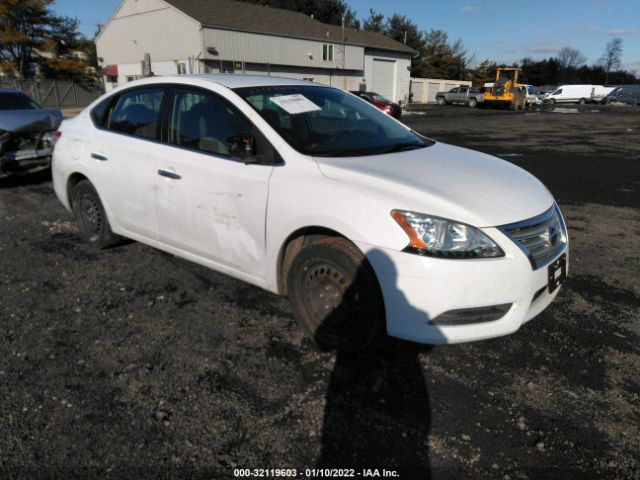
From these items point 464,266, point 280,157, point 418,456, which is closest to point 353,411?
point 418,456

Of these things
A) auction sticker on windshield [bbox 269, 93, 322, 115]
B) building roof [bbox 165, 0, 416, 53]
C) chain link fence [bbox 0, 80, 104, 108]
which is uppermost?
building roof [bbox 165, 0, 416, 53]

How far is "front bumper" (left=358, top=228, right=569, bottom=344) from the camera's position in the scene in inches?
102

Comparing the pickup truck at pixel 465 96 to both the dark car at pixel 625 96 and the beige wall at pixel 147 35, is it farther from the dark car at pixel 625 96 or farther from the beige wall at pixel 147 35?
the beige wall at pixel 147 35

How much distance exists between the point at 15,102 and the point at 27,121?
1.38 m

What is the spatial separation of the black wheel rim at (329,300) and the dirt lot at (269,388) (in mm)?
186

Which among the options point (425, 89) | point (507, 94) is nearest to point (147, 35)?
point (507, 94)

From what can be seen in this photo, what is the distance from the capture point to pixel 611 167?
1020 cm

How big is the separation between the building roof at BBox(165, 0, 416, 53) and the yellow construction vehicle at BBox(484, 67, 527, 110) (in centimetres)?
1154

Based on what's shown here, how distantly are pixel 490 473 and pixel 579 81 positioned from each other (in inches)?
3869

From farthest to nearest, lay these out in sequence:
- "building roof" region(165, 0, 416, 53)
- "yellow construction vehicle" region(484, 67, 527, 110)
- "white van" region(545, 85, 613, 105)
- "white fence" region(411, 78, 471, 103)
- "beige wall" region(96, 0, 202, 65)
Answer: "white van" region(545, 85, 613, 105)
"white fence" region(411, 78, 471, 103)
"yellow construction vehicle" region(484, 67, 527, 110)
"building roof" region(165, 0, 416, 53)
"beige wall" region(96, 0, 202, 65)

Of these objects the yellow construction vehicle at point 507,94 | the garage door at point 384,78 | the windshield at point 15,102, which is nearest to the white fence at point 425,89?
the garage door at point 384,78

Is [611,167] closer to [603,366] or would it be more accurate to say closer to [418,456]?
[603,366]

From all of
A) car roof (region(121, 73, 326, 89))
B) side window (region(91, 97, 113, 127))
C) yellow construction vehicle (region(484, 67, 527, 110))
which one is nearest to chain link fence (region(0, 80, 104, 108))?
yellow construction vehicle (region(484, 67, 527, 110))

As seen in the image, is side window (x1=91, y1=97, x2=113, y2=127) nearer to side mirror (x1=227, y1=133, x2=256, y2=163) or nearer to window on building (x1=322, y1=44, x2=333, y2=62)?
side mirror (x1=227, y1=133, x2=256, y2=163)
